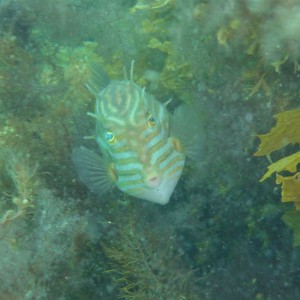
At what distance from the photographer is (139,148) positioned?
126 inches

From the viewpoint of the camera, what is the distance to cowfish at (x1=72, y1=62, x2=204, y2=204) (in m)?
3.20

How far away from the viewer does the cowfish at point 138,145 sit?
10.5ft

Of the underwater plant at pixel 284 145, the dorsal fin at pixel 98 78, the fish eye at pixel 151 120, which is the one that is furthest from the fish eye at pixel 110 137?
the underwater plant at pixel 284 145

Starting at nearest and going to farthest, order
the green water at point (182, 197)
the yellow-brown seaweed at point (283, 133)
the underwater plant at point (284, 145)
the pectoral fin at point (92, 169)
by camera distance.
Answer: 1. the underwater plant at point (284, 145)
2. the yellow-brown seaweed at point (283, 133)
3. the green water at point (182, 197)
4. the pectoral fin at point (92, 169)

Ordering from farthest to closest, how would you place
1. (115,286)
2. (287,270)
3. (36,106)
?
(36,106), (115,286), (287,270)

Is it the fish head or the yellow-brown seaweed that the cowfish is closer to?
the fish head

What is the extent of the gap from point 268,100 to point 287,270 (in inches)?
68.2

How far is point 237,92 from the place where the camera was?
368cm

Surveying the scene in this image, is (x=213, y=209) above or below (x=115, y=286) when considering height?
above

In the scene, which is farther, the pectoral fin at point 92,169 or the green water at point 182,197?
the pectoral fin at point 92,169

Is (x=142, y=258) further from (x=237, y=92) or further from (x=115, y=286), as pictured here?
(x=237, y=92)

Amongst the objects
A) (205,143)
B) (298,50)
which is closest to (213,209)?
(205,143)

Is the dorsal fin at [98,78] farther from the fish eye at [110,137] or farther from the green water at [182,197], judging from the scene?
the fish eye at [110,137]

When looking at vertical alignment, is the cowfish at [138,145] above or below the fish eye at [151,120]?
below
